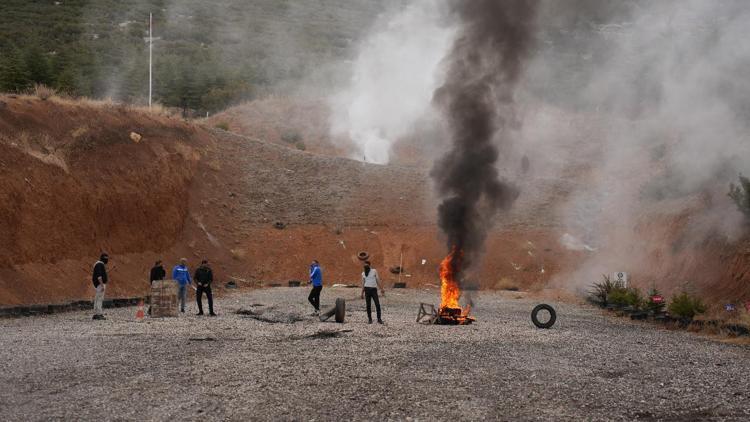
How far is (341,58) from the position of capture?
293 feet

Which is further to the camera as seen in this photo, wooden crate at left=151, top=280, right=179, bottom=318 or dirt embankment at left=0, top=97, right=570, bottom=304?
dirt embankment at left=0, top=97, right=570, bottom=304

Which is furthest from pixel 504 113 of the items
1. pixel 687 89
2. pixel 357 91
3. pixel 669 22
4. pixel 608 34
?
pixel 608 34

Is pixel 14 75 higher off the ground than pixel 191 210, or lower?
higher

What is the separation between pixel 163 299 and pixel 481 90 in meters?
12.7

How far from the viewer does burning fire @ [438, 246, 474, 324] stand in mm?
19250

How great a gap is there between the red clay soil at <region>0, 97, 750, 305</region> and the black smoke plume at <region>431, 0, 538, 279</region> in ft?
25.7

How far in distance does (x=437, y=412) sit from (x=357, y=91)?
198ft

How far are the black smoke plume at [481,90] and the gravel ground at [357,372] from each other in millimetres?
6848

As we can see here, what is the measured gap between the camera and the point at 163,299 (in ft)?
64.8

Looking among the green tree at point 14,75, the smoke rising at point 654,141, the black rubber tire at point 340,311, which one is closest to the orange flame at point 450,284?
the black rubber tire at point 340,311

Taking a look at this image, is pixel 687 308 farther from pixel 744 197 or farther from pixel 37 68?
pixel 37 68

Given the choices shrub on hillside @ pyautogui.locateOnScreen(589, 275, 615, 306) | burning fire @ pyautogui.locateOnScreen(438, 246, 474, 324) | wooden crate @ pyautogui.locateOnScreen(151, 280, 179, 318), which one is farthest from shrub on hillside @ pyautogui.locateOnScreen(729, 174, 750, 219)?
wooden crate @ pyautogui.locateOnScreen(151, 280, 179, 318)

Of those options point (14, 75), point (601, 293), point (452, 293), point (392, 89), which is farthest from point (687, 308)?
point (392, 89)

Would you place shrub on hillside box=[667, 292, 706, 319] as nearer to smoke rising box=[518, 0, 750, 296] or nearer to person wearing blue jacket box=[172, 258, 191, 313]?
smoke rising box=[518, 0, 750, 296]
